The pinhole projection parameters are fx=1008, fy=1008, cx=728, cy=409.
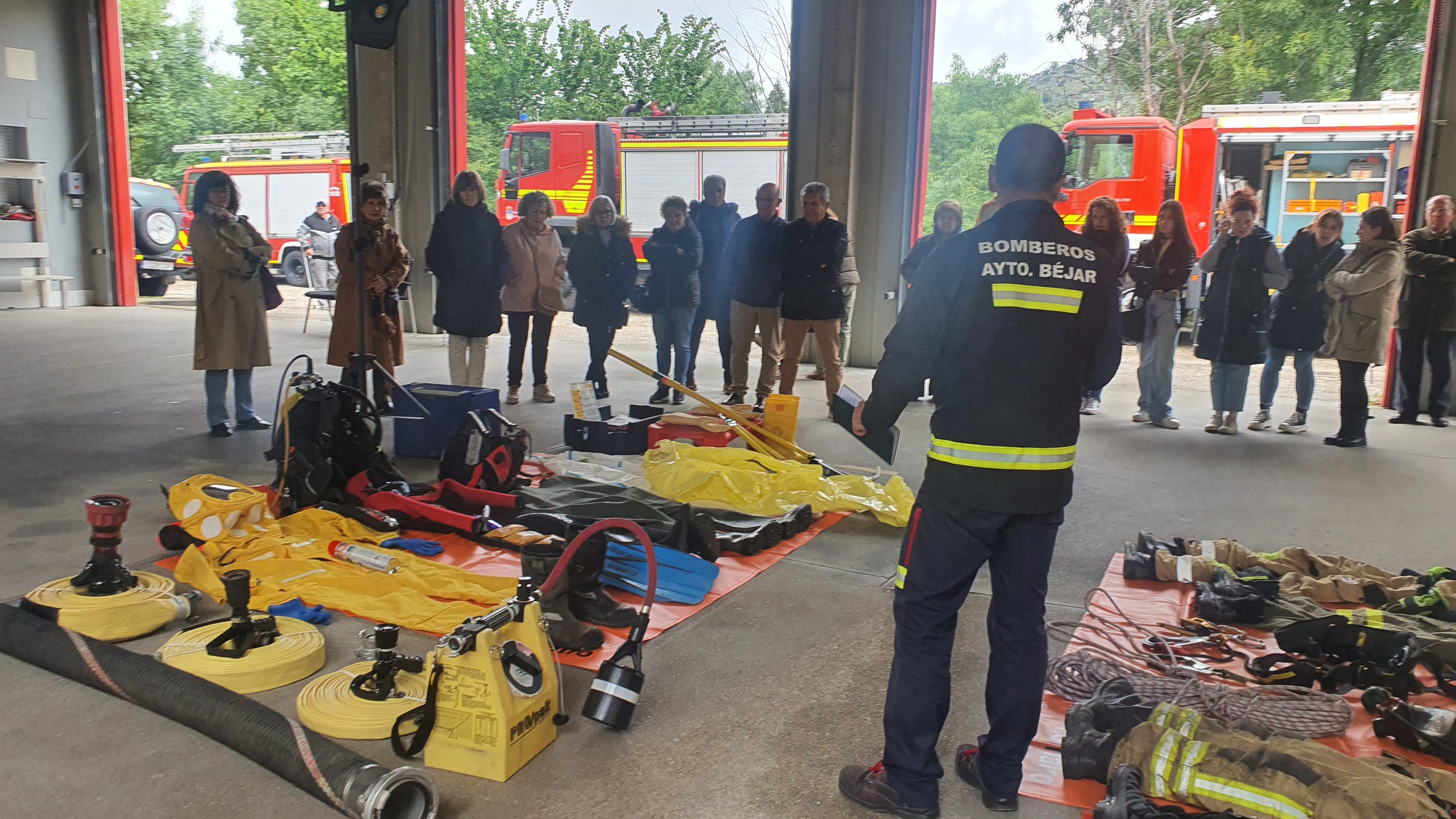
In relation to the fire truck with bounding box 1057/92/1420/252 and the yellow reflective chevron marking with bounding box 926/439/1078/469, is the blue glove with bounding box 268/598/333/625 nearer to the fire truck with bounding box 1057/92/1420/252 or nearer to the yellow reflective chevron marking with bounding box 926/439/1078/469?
the yellow reflective chevron marking with bounding box 926/439/1078/469

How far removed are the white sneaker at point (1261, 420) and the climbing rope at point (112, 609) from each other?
729 cm

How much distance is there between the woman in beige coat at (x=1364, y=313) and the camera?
7176mm

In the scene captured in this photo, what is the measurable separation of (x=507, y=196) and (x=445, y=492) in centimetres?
1279

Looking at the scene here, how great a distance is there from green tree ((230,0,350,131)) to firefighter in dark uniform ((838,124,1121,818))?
1234 inches

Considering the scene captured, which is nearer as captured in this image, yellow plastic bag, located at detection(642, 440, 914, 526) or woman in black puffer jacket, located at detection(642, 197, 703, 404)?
yellow plastic bag, located at detection(642, 440, 914, 526)

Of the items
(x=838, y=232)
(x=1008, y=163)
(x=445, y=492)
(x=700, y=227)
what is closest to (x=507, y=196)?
(x=700, y=227)

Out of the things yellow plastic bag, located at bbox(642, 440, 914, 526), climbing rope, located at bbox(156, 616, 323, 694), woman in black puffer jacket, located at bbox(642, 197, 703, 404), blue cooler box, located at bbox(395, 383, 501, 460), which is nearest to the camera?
climbing rope, located at bbox(156, 616, 323, 694)

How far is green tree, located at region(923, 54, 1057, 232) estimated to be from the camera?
21.2m

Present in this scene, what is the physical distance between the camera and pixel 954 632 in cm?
251

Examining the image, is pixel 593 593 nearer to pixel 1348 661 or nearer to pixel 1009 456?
pixel 1009 456

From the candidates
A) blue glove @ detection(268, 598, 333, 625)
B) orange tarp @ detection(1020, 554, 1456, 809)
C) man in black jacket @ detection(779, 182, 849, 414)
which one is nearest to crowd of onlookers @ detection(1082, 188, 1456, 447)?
man in black jacket @ detection(779, 182, 849, 414)

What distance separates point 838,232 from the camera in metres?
7.68

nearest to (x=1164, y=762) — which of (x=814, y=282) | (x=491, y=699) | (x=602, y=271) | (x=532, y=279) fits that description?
(x=491, y=699)

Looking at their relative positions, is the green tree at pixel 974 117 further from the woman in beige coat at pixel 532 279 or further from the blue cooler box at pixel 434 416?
the blue cooler box at pixel 434 416
